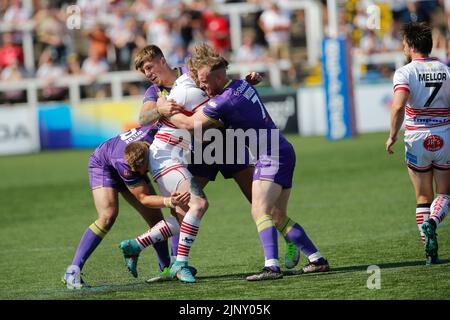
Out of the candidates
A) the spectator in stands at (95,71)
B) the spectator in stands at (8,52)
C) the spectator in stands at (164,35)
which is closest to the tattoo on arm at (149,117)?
the spectator in stands at (164,35)

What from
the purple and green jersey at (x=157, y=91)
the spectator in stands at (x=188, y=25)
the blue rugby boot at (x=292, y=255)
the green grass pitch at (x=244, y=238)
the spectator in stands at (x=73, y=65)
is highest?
the spectator in stands at (x=188, y=25)

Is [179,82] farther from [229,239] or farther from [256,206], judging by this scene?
[229,239]

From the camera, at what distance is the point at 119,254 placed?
10398 mm

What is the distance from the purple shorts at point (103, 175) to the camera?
852 cm

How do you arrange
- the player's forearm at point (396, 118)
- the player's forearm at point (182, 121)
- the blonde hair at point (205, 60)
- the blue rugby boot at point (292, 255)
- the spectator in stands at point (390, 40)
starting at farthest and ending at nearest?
1. the spectator in stands at point (390, 40)
2. the blue rugby boot at point (292, 255)
3. the player's forearm at point (396, 118)
4. the player's forearm at point (182, 121)
5. the blonde hair at point (205, 60)

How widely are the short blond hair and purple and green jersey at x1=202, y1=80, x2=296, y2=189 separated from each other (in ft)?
2.08

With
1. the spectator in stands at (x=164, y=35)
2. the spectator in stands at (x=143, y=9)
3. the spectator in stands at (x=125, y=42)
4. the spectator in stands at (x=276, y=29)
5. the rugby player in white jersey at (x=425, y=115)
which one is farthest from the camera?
the spectator in stands at (x=143, y=9)

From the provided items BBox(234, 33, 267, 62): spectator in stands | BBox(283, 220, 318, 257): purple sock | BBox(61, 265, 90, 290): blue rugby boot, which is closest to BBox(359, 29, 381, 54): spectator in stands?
BBox(234, 33, 267, 62): spectator in stands

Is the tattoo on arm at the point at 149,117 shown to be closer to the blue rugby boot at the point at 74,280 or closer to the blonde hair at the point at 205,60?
the blonde hair at the point at 205,60

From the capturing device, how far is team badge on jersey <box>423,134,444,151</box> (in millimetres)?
8516

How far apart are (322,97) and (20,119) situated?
741 centimetres

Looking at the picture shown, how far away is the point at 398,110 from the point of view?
8.31 meters

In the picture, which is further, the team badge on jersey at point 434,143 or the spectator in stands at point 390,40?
the spectator in stands at point 390,40

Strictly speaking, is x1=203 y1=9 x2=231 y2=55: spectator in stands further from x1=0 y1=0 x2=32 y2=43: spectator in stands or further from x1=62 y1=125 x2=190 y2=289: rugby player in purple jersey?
x1=62 y1=125 x2=190 y2=289: rugby player in purple jersey
